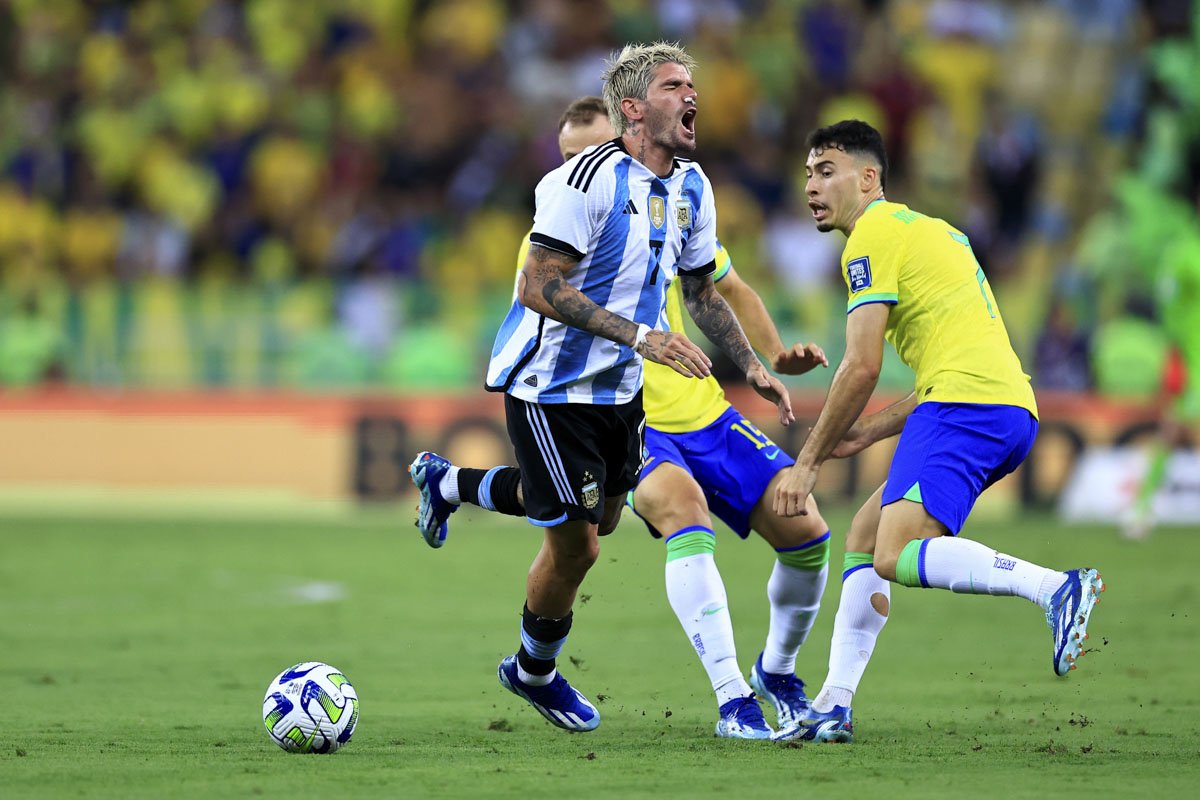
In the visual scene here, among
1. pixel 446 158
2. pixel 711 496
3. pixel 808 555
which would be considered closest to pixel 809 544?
pixel 808 555

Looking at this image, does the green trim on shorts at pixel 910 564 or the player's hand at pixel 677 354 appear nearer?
the player's hand at pixel 677 354

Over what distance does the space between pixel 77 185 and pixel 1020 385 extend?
15559mm

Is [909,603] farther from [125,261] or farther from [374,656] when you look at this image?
[125,261]

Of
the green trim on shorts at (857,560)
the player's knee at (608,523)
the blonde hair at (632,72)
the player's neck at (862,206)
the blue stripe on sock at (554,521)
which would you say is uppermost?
the blonde hair at (632,72)

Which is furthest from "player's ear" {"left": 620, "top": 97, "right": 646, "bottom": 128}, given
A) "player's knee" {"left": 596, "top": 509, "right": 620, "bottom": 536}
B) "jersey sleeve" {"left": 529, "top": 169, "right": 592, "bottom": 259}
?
"player's knee" {"left": 596, "top": 509, "right": 620, "bottom": 536}

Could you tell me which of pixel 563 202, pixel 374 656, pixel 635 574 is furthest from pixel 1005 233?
pixel 563 202

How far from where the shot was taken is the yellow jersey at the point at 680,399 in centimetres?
706

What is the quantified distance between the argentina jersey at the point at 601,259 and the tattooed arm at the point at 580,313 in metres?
0.06

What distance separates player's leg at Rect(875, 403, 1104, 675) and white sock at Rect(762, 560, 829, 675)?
908 millimetres

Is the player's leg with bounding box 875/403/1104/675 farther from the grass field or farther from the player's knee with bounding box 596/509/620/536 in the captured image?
the player's knee with bounding box 596/509/620/536

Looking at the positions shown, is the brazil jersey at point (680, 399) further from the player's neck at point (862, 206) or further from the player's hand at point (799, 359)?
the player's neck at point (862, 206)

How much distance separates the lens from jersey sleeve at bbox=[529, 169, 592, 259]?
19.9ft

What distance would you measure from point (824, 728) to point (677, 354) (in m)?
1.53

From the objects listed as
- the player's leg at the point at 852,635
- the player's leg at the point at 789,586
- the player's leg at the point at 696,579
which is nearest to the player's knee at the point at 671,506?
the player's leg at the point at 696,579
